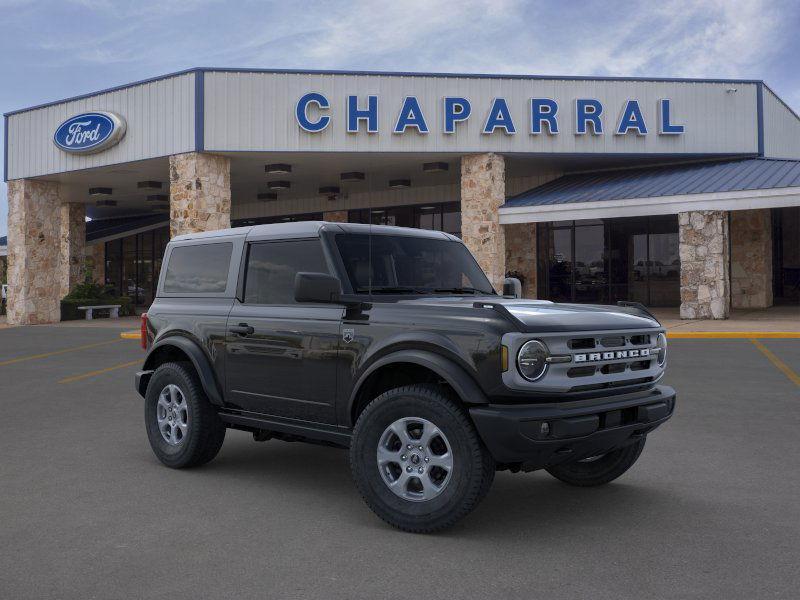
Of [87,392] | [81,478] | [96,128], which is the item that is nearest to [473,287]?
[81,478]

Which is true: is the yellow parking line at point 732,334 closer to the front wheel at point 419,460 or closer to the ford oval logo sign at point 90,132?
the front wheel at point 419,460

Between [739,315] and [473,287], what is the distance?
21.0 meters

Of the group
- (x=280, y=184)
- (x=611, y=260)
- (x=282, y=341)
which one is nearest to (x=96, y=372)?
(x=282, y=341)

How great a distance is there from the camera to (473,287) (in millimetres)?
6090

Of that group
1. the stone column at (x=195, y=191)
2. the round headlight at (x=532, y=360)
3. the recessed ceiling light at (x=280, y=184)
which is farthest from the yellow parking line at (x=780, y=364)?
the recessed ceiling light at (x=280, y=184)

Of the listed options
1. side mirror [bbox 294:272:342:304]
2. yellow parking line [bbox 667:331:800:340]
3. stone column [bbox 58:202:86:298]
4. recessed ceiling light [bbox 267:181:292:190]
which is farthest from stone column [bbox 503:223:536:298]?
side mirror [bbox 294:272:342:304]

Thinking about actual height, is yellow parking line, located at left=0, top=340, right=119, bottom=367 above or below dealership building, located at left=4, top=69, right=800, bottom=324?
below

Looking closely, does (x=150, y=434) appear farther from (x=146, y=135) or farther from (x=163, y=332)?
(x=146, y=135)

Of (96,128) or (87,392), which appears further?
(96,128)

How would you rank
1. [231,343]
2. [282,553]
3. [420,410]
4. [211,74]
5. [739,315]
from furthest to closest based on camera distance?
[739,315], [211,74], [231,343], [420,410], [282,553]

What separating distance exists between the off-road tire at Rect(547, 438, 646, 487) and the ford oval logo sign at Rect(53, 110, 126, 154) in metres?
22.3

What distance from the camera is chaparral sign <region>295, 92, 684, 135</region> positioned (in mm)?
23391

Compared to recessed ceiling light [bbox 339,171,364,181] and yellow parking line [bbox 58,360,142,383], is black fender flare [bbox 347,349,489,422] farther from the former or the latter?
recessed ceiling light [bbox 339,171,364,181]

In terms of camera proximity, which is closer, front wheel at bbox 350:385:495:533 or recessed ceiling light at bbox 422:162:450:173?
front wheel at bbox 350:385:495:533
